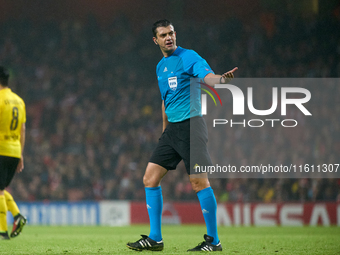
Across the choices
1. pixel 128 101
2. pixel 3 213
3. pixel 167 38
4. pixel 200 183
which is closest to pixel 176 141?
pixel 200 183

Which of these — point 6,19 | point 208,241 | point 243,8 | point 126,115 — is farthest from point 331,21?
point 208,241

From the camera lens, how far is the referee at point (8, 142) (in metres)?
6.43

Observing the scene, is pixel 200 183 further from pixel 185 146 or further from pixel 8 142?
pixel 8 142

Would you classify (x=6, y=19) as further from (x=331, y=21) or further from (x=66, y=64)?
(x=331, y=21)

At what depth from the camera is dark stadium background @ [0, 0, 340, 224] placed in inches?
576

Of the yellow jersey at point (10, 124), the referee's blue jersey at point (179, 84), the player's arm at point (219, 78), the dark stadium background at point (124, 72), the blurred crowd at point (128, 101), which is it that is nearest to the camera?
the player's arm at point (219, 78)

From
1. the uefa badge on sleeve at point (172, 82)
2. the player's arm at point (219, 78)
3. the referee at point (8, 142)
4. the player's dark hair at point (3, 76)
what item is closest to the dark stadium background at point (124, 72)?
the referee at point (8, 142)

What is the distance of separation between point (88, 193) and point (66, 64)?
21.4 feet

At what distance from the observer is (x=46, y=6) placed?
20.1m

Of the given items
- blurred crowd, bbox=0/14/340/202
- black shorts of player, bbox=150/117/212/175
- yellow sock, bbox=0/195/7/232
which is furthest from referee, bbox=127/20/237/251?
blurred crowd, bbox=0/14/340/202

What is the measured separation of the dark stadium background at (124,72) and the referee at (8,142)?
307 inches

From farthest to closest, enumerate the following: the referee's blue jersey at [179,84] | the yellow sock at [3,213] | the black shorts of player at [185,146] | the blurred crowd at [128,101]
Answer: the blurred crowd at [128,101]
the yellow sock at [3,213]
the referee's blue jersey at [179,84]
the black shorts of player at [185,146]

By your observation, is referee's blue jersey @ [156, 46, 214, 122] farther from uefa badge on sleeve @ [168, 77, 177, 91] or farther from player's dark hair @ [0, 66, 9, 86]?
player's dark hair @ [0, 66, 9, 86]

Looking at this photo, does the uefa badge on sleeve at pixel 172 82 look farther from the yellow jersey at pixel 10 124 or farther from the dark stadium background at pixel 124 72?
the dark stadium background at pixel 124 72
